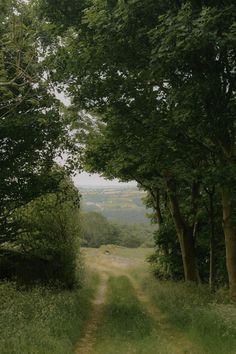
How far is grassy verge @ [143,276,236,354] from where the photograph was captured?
13.5 m

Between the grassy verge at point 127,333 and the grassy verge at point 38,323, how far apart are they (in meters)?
1.04

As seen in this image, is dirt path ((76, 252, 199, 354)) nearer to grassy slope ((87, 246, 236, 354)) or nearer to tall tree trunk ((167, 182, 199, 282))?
grassy slope ((87, 246, 236, 354))

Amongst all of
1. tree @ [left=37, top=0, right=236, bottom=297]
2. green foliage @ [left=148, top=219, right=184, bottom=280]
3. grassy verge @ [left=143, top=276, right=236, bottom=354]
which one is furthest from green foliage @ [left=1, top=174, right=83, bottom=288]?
tree @ [left=37, top=0, right=236, bottom=297]

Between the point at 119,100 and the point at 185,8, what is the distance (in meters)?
6.64

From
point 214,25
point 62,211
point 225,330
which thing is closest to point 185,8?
Answer: point 214,25

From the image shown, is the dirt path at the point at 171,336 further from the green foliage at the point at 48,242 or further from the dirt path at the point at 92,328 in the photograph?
the green foliage at the point at 48,242

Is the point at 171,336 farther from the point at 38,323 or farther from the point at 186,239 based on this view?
the point at 186,239

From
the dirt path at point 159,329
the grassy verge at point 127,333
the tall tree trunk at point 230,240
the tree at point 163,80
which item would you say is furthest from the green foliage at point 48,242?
the tall tree trunk at point 230,240

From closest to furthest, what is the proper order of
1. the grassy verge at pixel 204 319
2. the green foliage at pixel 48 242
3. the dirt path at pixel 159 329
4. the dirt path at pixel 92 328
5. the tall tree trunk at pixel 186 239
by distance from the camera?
the grassy verge at pixel 204 319
the dirt path at pixel 159 329
the dirt path at pixel 92 328
the tall tree trunk at pixel 186 239
the green foliage at pixel 48 242

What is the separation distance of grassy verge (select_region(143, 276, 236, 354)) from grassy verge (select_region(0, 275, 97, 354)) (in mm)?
4153

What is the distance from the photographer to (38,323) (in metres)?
16.0

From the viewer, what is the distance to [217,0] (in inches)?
609

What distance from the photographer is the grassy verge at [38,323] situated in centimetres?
1301

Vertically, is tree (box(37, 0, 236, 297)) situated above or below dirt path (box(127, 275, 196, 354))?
above
